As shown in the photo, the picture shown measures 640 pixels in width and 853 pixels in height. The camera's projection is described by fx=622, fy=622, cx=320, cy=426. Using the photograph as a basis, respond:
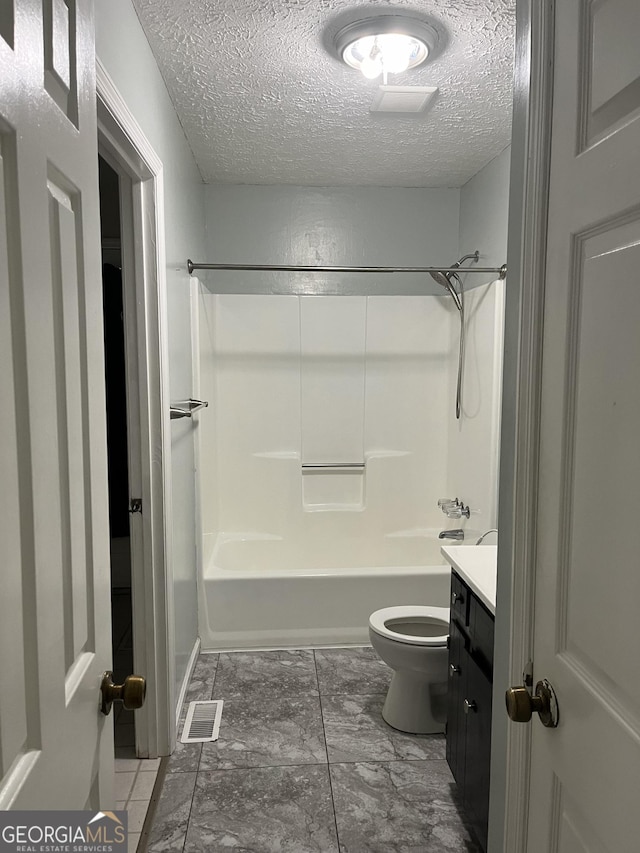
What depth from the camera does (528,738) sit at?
1.17 meters

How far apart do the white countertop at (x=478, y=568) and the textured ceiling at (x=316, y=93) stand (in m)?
1.68

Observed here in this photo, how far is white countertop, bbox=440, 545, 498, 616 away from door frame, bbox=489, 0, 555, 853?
379mm

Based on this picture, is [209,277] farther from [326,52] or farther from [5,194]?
[5,194]

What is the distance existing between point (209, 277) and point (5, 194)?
3.18 meters

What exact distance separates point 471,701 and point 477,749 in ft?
0.42

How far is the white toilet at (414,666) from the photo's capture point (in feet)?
7.84

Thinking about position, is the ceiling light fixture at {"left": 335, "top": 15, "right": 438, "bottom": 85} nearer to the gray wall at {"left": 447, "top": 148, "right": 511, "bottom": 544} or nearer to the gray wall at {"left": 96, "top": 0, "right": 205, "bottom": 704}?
the gray wall at {"left": 96, "top": 0, "right": 205, "bottom": 704}

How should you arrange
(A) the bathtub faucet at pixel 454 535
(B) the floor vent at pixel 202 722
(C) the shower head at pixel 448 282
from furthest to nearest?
(C) the shower head at pixel 448 282 < (A) the bathtub faucet at pixel 454 535 < (B) the floor vent at pixel 202 722

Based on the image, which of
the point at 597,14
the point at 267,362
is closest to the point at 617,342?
the point at 597,14

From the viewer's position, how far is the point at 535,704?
1077 mm

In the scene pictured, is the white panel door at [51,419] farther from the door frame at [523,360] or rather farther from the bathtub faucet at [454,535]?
the bathtub faucet at [454,535]

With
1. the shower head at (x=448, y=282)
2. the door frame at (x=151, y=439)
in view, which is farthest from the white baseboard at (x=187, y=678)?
the shower head at (x=448, y=282)

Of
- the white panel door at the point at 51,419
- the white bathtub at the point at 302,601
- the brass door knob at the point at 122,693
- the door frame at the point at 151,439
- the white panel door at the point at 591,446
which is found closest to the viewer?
the white panel door at the point at 51,419

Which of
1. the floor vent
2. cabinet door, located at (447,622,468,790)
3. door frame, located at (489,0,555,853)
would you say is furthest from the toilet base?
door frame, located at (489,0,555,853)
